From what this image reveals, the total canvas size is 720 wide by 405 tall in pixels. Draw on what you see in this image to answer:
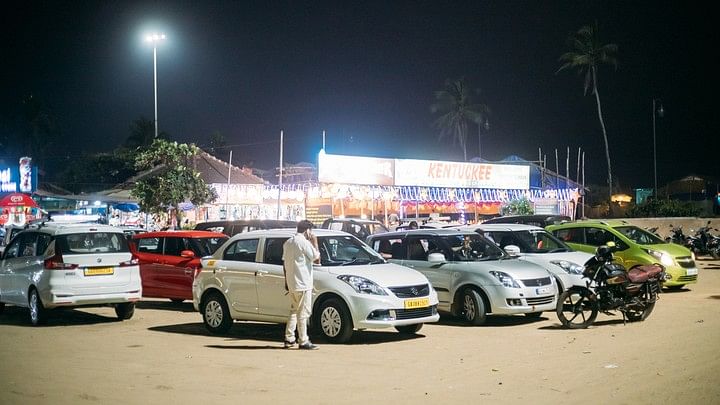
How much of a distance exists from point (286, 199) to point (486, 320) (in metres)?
25.8

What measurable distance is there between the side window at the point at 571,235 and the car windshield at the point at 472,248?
5.05 metres

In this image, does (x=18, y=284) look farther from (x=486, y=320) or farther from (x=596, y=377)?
(x=596, y=377)

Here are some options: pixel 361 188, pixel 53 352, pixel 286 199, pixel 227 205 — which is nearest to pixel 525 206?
pixel 361 188

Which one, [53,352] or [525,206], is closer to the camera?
[53,352]

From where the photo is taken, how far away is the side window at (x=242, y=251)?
12719 mm

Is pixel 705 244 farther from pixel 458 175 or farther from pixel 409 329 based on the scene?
pixel 409 329

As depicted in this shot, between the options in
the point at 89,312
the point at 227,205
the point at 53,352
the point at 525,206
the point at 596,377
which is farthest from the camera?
the point at 525,206

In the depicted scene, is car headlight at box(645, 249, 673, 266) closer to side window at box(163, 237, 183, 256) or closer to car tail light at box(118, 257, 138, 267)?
side window at box(163, 237, 183, 256)

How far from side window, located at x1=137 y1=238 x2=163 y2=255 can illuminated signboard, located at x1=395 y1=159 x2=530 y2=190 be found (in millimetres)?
22407

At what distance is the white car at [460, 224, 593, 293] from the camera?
1541 centimetres

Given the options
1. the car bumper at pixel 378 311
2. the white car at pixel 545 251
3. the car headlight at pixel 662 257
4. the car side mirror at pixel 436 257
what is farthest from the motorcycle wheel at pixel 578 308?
the car headlight at pixel 662 257

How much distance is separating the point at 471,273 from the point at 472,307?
1.92 ft

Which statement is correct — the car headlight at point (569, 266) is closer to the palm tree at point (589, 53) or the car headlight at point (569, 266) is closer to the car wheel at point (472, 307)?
the car wheel at point (472, 307)

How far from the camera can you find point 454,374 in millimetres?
9055
